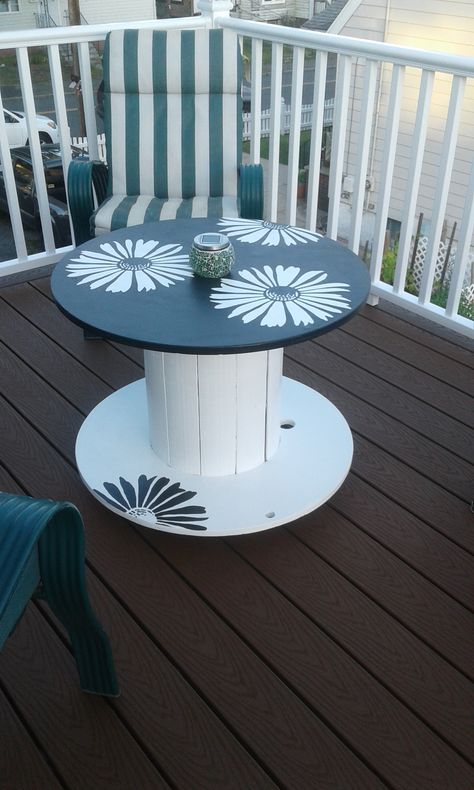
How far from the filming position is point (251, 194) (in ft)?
9.18

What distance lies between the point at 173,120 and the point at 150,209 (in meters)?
0.44

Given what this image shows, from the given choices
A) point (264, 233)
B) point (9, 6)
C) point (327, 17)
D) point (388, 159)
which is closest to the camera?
point (264, 233)

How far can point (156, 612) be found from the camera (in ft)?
5.98

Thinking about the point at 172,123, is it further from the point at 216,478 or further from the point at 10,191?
the point at 216,478

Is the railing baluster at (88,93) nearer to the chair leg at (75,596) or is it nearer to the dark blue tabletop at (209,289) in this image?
the dark blue tabletop at (209,289)

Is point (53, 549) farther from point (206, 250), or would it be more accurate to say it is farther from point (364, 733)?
point (206, 250)

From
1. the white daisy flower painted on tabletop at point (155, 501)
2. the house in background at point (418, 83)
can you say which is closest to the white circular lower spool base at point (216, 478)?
the white daisy flower painted on tabletop at point (155, 501)

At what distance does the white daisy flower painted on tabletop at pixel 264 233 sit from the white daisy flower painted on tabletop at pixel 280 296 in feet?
0.71

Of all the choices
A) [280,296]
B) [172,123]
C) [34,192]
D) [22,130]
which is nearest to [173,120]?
[172,123]

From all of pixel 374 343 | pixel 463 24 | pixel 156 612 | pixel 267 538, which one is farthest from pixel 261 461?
pixel 463 24

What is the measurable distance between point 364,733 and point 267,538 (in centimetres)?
62

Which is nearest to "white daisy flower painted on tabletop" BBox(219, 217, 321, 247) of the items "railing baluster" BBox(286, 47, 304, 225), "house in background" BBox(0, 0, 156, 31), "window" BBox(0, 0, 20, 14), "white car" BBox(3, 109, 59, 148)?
"railing baluster" BBox(286, 47, 304, 225)

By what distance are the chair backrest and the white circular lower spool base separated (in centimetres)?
116

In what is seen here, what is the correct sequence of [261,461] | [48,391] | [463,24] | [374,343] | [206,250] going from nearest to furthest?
[206,250] < [261,461] < [48,391] < [374,343] < [463,24]
